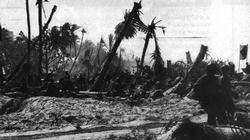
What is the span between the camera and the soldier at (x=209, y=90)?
8.87m

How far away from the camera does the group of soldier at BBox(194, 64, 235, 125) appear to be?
350 inches

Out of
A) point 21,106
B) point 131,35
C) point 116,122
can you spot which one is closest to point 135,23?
point 131,35

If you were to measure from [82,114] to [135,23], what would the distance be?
31.9ft

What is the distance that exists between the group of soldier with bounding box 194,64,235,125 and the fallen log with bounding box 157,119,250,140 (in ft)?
5.06

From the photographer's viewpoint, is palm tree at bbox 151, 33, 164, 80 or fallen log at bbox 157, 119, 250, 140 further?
palm tree at bbox 151, 33, 164, 80

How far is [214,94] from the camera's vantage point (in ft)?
29.4

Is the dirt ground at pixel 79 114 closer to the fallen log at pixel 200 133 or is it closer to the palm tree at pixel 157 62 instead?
the fallen log at pixel 200 133

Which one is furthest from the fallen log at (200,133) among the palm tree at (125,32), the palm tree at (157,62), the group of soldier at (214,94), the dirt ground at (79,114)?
the palm tree at (157,62)

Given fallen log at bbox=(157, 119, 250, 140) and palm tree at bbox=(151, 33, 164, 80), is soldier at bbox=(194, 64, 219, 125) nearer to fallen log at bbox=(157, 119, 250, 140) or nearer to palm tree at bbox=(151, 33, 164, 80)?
fallen log at bbox=(157, 119, 250, 140)

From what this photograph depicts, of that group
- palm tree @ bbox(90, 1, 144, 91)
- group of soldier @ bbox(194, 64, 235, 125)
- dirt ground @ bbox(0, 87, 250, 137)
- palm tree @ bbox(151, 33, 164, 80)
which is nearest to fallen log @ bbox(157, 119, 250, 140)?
group of soldier @ bbox(194, 64, 235, 125)

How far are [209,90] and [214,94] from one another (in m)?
0.17

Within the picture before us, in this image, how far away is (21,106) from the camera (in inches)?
581

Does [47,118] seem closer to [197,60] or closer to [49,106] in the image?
[49,106]

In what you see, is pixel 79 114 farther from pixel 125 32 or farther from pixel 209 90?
pixel 125 32
